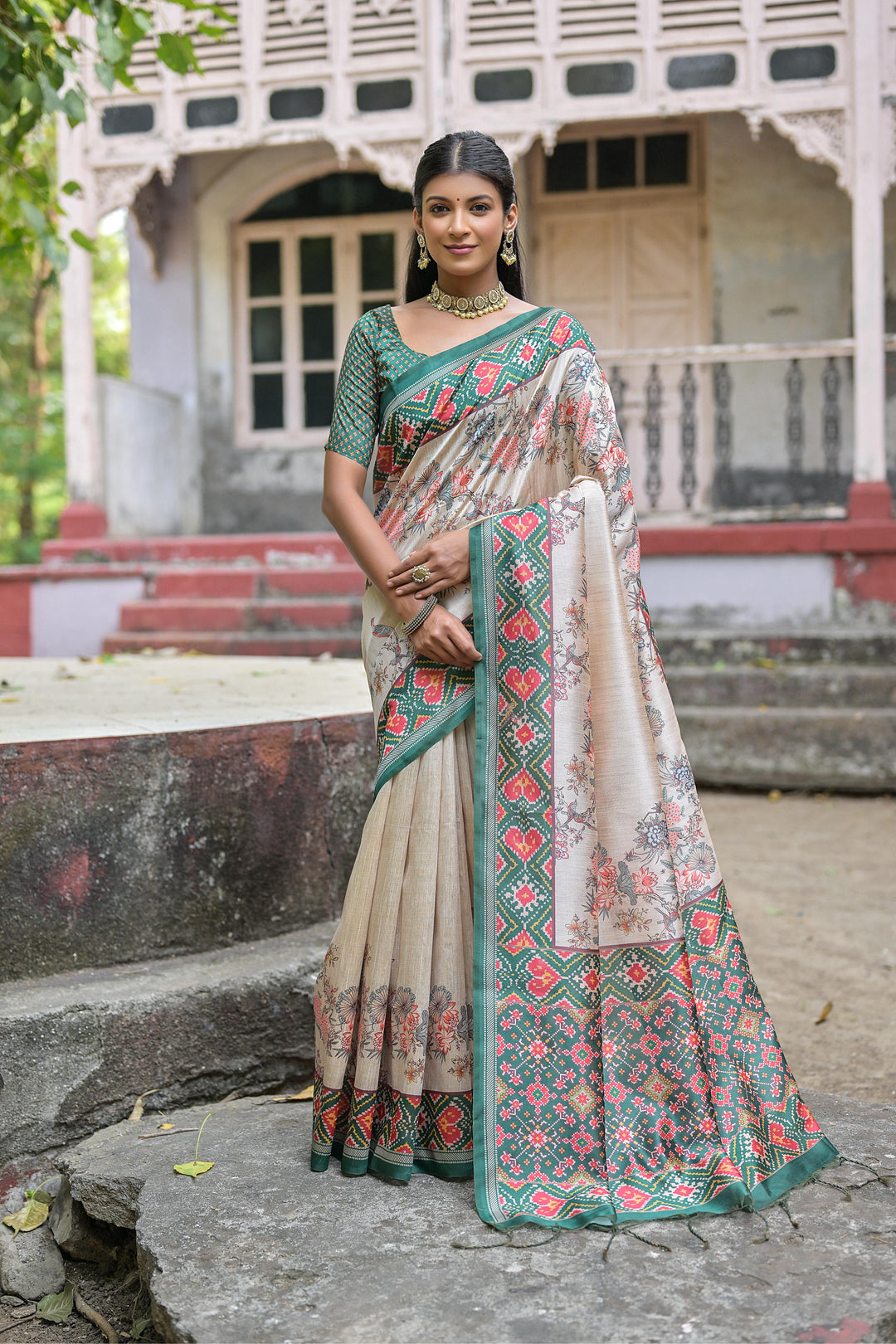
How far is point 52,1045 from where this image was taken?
2.45 metres

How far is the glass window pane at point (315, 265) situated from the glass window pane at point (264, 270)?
7.4 inches

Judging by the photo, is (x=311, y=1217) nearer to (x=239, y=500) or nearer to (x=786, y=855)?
(x=786, y=855)

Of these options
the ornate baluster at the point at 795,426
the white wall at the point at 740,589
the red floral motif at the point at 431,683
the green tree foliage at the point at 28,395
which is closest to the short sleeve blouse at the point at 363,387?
the red floral motif at the point at 431,683

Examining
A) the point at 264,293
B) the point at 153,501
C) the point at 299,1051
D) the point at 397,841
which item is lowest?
the point at 299,1051

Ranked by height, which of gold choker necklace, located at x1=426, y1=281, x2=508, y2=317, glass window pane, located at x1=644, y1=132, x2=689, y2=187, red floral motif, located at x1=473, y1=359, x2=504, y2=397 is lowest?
red floral motif, located at x1=473, y1=359, x2=504, y2=397

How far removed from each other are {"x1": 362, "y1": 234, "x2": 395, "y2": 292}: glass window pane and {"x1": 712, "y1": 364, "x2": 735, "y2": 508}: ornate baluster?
2.51 m

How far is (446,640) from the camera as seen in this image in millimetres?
2023

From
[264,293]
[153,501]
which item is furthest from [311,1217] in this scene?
[264,293]

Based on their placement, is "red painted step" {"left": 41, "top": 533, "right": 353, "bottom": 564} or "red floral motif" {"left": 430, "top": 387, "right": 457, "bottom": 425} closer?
"red floral motif" {"left": 430, "top": 387, "right": 457, "bottom": 425}

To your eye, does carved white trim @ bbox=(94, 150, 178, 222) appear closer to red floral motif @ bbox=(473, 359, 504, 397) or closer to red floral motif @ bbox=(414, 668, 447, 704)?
red floral motif @ bbox=(473, 359, 504, 397)

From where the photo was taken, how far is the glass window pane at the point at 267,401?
9203 mm

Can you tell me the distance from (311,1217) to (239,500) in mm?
7749

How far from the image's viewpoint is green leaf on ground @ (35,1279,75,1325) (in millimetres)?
2178

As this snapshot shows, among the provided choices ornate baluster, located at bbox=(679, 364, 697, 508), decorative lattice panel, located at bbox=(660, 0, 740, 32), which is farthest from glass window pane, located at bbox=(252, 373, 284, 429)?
decorative lattice panel, located at bbox=(660, 0, 740, 32)
